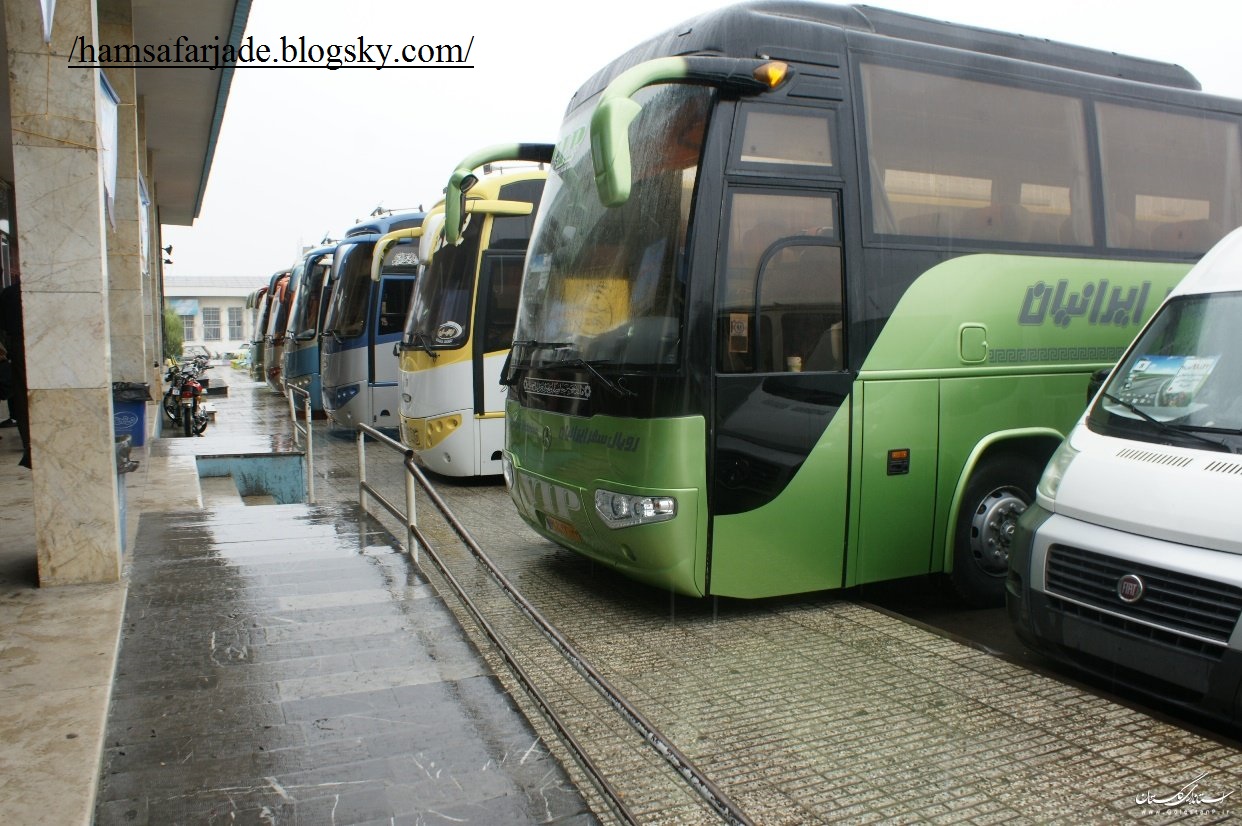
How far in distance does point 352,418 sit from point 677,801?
43.7 ft

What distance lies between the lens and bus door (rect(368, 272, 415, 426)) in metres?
16.0

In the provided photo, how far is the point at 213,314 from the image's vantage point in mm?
86688

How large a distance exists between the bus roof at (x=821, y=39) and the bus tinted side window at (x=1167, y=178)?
18.0 inches

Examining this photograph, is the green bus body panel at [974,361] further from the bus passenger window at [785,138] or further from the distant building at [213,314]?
the distant building at [213,314]

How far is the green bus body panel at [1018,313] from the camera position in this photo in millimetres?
6422

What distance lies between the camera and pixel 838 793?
3.92 metres

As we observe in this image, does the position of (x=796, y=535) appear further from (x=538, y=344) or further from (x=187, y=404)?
(x=187, y=404)

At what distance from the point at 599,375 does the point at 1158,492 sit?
3.01 metres

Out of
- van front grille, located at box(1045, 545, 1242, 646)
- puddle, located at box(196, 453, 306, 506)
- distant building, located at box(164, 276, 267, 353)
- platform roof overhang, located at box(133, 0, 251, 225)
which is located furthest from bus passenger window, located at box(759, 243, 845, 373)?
distant building, located at box(164, 276, 267, 353)

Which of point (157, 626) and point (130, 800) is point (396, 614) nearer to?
point (157, 626)

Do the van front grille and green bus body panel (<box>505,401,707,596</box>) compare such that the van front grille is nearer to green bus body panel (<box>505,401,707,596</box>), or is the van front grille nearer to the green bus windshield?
green bus body panel (<box>505,401,707,596</box>)

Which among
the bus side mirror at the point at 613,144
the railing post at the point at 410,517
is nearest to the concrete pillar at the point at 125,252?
the railing post at the point at 410,517

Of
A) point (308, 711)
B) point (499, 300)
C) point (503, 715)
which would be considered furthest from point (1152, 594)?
point (499, 300)

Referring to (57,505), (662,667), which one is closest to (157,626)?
(57,505)
